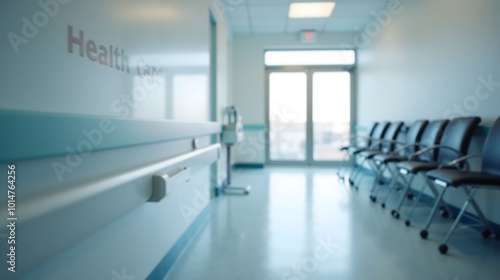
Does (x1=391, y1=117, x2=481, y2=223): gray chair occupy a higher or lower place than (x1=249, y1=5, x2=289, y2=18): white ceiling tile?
lower

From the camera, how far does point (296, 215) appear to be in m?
3.23

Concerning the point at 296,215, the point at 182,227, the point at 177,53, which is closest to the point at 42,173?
the point at 177,53

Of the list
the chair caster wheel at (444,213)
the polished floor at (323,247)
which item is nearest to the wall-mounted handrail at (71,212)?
the polished floor at (323,247)

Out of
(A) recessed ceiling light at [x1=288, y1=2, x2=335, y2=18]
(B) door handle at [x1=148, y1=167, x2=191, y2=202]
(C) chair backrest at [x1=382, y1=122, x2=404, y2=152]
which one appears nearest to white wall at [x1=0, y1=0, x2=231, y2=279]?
(B) door handle at [x1=148, y1=167, x2=191, y2=202]

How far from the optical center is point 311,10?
18.3ft

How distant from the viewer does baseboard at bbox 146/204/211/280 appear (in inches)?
70.8

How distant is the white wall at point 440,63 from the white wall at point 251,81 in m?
2.18

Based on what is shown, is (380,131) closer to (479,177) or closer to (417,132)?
(417,132)

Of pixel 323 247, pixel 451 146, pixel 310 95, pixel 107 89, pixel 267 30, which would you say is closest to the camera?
pixel 107 89

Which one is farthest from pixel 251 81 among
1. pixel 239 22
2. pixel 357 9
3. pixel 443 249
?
pixel 443 249

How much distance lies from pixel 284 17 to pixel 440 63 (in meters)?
3.11

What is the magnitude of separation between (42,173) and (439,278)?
6.70ft

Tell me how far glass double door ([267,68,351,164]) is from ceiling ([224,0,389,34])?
A: 3.21 feet

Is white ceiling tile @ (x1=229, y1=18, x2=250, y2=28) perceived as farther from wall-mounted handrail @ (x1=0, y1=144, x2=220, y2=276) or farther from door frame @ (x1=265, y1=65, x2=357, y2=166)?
wall-mounted handrail @ (x1=0, y1=144, x2=220, y2=276)
